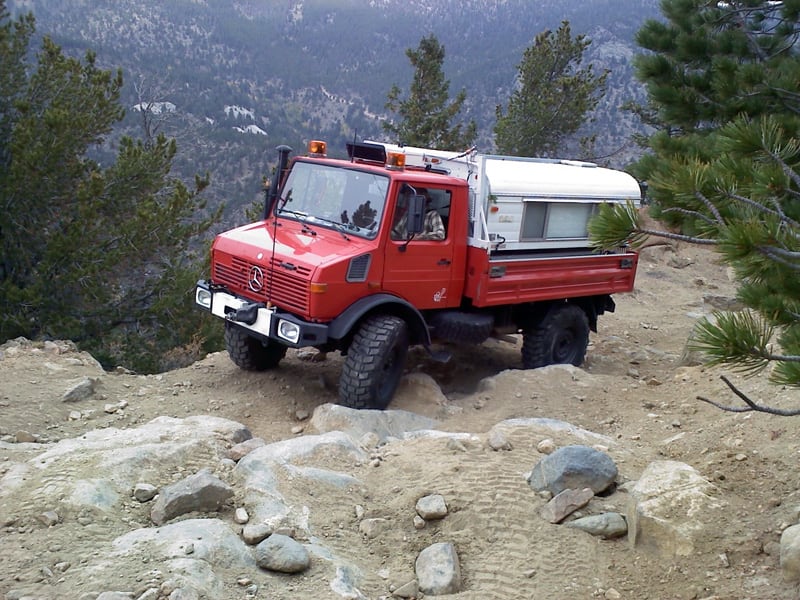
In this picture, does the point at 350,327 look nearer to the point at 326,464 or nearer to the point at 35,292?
the point at 326,464

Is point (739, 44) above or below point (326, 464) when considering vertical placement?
above

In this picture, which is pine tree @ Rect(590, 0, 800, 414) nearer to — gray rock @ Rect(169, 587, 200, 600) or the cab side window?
the cab side window

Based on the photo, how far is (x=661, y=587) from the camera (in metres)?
4.11

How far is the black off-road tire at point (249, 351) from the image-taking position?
7883mm

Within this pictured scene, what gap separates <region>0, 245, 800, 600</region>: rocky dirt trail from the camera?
397 cm

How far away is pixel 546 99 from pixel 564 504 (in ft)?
60.6

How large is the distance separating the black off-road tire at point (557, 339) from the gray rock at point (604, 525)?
14.2ft

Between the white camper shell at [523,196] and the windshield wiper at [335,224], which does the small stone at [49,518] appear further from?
the white camper shell at [523,196]

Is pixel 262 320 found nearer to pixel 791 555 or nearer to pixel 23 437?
pixel 23 437

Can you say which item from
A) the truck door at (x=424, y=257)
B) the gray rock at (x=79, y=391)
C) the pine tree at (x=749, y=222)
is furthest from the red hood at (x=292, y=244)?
the pine tree at (x=749, y=222)

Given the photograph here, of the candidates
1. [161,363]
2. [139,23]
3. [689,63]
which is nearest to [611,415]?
[689,63]

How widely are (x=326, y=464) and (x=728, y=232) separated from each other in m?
3.23

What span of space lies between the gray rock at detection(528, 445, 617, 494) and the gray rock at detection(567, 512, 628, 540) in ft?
0.98

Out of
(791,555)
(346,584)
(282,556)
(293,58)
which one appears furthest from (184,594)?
(293,58)
